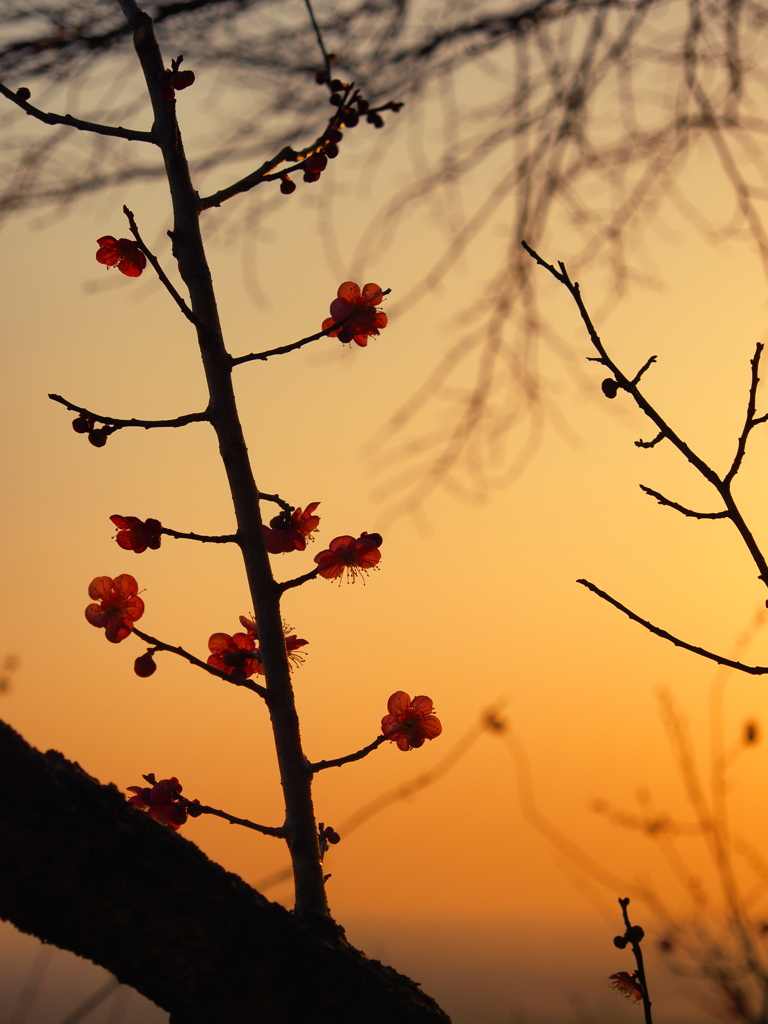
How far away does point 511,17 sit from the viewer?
279cm

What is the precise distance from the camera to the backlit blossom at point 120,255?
2.20 metres

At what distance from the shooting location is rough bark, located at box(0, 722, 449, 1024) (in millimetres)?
1395

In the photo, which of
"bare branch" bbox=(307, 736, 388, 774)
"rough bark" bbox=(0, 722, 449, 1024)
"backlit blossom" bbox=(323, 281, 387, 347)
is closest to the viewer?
"rough bark" bbox=(0, 722, 449, 1024)

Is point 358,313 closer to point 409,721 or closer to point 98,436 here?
point 98,436

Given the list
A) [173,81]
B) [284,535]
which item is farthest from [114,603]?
[173,81]

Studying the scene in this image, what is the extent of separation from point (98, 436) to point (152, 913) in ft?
3.09

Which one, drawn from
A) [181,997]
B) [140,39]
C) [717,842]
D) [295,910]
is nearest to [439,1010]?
[295,910]

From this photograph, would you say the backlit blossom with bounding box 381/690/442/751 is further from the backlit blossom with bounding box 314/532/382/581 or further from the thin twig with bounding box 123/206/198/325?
the thin twig with bounding box 123/206/198/325

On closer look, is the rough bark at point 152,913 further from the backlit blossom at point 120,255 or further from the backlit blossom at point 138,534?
the backlit blossom at point 120,255

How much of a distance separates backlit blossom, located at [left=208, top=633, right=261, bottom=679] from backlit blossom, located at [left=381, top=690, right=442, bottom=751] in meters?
0.33

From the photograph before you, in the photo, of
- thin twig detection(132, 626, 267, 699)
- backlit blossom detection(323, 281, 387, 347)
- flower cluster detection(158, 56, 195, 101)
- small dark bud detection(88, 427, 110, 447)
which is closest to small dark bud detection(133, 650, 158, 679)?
thin twig detection(132, 626, 267, 699)

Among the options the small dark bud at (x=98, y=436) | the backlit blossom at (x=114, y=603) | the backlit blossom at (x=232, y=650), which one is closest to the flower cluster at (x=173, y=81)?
the small dark bud at (x=98, y=436)

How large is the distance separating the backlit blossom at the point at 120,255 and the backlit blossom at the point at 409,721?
1.17 m

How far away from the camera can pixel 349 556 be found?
2.11m
